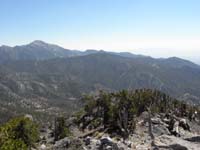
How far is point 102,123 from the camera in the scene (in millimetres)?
127562

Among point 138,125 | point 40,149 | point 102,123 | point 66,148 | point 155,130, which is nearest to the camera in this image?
point 66,148

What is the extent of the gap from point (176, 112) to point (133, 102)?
2196 cm

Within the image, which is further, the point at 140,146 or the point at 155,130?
the point at 155,130

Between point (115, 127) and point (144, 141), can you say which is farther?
point (115, 127)

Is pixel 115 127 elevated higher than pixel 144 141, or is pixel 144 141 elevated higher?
pixel 144 141

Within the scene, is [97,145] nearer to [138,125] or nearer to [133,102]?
[138,125]

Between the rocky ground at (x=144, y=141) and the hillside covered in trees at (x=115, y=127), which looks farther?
the hillside covered in trees at (x=115, y=127)

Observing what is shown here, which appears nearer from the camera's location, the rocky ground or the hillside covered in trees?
the rocky ground

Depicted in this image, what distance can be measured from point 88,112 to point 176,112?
126 ft

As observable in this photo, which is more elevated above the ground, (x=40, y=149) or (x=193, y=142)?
(x=193, y=142)

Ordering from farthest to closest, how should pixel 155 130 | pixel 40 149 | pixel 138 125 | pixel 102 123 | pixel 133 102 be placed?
pixel 133 102, pixel 102 123, pixel 138 125, pixel 155 130, pixel 40 149

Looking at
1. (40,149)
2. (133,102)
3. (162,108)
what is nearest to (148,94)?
(162,108)

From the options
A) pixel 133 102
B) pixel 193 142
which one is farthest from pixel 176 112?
pixel 193 142

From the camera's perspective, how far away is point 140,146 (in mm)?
72875
